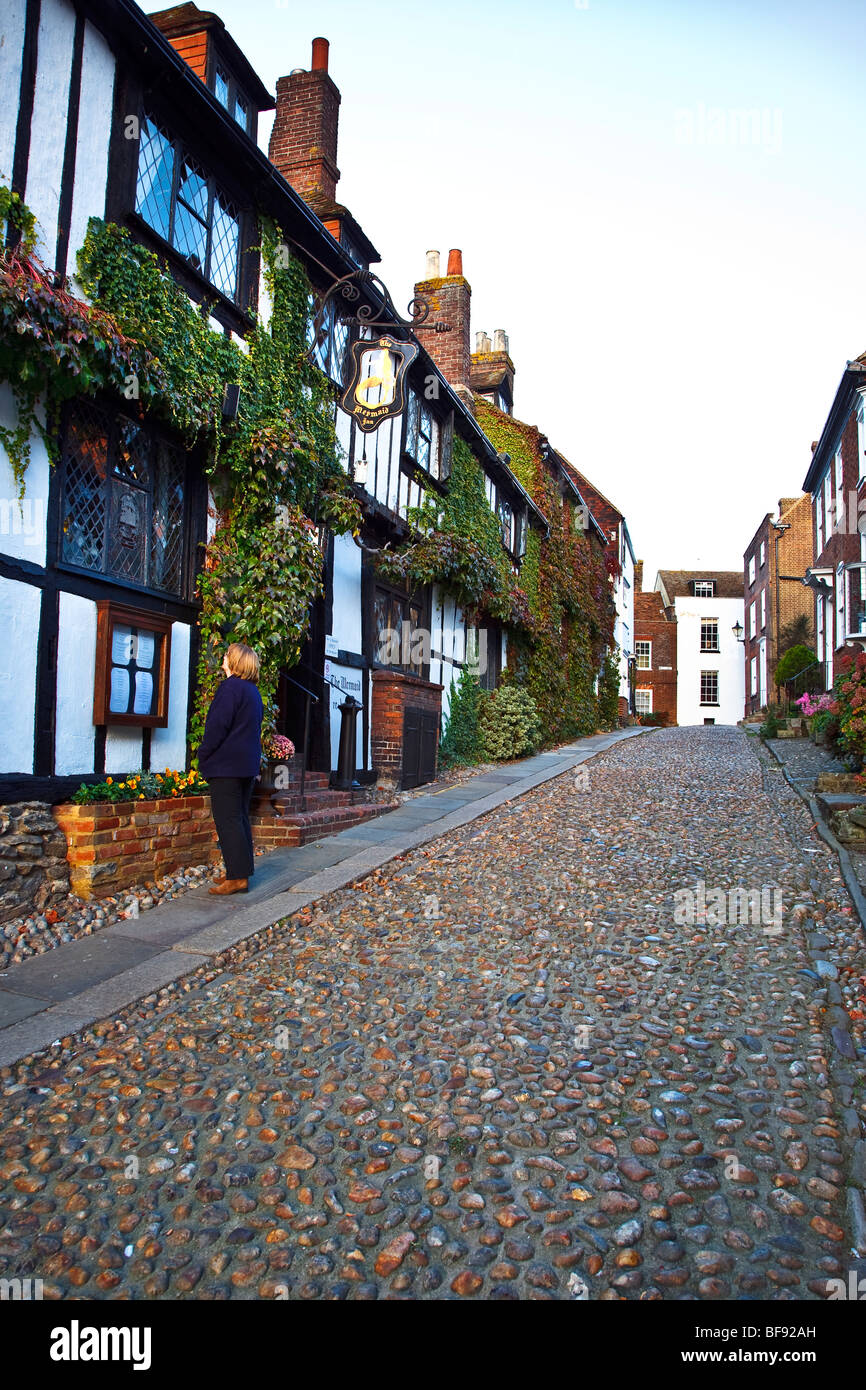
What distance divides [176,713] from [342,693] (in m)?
3.04

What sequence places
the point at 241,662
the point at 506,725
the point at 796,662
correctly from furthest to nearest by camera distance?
1. the point at 796,662
2. the point at 506,725
3. the point at 241,662

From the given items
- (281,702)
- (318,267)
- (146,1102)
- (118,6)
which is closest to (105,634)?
(281,702)

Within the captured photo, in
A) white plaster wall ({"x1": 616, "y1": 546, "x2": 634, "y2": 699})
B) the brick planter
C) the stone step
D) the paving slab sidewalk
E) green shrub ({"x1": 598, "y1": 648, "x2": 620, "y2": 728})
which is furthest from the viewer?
white plaster wall ({"x1": 616, "y1": 546, "x2": 634, "y2": 699})

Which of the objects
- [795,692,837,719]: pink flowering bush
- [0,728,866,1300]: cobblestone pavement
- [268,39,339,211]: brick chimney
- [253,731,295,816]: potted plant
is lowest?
[0,728,866,1300]: cobblestone pavement

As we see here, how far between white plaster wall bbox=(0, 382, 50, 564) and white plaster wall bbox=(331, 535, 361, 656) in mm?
4248

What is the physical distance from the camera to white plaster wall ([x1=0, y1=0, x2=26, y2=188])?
5.24 m

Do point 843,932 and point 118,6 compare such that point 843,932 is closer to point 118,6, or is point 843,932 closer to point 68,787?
point 68,787

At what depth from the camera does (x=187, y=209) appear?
7.10m

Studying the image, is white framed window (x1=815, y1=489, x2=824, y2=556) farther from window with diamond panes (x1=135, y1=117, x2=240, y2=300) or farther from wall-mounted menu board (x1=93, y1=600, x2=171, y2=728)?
wall-mounted menu board (x1=93, y1=600, x2=171, y2=728)

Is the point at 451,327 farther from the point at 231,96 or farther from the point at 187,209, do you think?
the point at 187,209

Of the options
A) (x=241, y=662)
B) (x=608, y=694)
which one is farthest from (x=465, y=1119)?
(x=608, y=694)

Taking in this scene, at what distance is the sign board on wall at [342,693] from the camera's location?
30.9 ft

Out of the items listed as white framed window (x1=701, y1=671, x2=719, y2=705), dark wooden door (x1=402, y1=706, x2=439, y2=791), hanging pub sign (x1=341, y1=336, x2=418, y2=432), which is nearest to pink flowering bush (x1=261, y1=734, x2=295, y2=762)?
dark wooden door (x1=402, y1=706, x2=439, y2=791)

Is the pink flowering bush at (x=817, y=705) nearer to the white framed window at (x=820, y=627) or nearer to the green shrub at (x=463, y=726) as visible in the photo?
the white framed window at (x=820, y=627)
